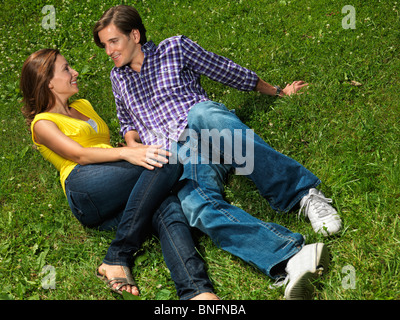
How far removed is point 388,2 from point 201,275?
4.96 m

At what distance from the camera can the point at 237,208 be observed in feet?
12.2

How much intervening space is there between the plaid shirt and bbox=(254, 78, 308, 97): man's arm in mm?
211

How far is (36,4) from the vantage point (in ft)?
28.4

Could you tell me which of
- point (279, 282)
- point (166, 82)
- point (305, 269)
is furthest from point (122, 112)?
point (305, 269)

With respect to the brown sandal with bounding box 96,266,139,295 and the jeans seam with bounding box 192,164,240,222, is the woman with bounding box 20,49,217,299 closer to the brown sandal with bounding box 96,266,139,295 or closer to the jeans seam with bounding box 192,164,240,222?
the brown sandal with bounding box 96,266,139,295

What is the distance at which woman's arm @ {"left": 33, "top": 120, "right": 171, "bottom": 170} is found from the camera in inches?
155

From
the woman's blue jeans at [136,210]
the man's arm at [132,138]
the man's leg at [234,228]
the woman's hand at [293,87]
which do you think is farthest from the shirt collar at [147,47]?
the woman's hand at [293,87]

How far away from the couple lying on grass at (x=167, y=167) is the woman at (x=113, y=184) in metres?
0.01

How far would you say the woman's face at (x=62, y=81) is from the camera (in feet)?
15.3

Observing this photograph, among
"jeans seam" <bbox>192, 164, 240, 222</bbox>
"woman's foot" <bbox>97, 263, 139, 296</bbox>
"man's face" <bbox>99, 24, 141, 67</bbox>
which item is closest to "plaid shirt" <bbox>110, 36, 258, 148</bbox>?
"man's face" <bbox>99, 24, 141, 67</bbox>

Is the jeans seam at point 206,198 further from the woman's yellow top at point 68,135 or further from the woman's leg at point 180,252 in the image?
the woman's yellow top at point 68,135

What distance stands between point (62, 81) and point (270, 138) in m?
2.47

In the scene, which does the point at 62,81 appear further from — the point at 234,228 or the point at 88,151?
Answer: the point at 234,228
